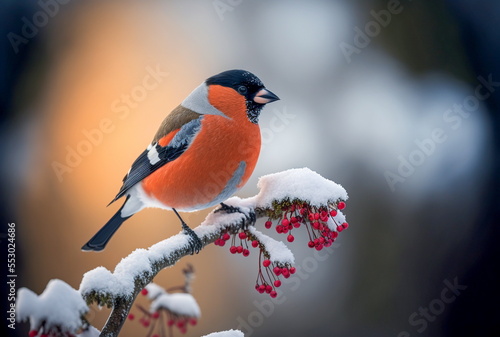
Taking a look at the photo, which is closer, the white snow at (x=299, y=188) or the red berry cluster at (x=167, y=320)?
the red berry cluster at (x=167, y=320)

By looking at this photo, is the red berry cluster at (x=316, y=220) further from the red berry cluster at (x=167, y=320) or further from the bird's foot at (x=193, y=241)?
the red berry cluster at (x=167, y=320)

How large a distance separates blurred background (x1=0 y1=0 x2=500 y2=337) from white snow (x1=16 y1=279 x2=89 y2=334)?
1.10m

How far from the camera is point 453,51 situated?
2299 mm

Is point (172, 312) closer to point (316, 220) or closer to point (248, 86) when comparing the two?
point (316, 220)

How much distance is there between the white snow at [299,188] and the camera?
3.22 ft

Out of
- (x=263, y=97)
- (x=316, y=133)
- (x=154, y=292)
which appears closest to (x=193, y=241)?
(x=154, y=292)

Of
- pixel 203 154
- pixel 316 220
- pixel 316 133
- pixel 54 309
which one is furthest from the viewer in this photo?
pixel 316 133

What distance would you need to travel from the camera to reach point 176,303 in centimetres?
86

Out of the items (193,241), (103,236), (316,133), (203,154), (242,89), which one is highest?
(316,133)

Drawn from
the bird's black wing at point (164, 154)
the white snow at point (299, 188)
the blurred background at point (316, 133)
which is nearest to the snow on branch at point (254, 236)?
the white snow at point (299, 188)

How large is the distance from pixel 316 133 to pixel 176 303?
1381mm

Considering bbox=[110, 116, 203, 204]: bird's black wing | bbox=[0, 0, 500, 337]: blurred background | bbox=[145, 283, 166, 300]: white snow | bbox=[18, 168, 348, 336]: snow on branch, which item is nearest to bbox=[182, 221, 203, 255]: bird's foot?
bbox=[18, 168, 348, 336]: snow on branch

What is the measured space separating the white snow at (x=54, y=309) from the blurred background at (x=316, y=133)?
1101 millimetres

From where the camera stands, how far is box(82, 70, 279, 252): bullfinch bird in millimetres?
1115
